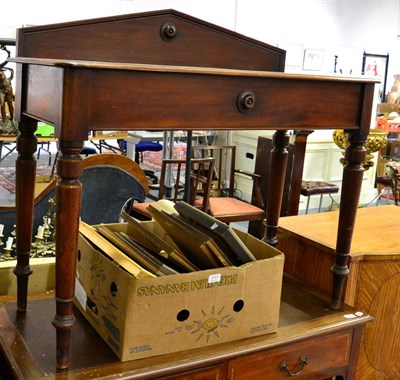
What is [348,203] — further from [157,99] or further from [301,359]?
[157,99]

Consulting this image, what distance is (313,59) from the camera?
8.91 metres

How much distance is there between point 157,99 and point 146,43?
41 cm

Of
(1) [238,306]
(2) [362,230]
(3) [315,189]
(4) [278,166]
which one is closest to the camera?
(1) [238,306]

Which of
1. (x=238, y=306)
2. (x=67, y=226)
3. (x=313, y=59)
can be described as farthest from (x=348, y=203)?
(x=313, y=59)

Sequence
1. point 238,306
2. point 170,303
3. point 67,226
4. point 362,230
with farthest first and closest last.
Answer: point 362,230 < point 238,306 < point 170,303 < point 67,226

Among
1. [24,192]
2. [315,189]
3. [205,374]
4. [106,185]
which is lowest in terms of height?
[315,189]

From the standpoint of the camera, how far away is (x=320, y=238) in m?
2.13

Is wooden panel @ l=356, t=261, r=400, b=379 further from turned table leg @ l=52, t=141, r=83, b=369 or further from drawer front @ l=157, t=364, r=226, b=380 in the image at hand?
turned table leg @ l=52, t=141, r=83, b=369

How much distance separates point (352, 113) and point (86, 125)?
780mm

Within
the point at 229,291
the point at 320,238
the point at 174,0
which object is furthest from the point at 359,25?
the point at 229,291

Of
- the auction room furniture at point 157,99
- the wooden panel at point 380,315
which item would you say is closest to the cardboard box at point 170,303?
the auction room furniture at point 157,99

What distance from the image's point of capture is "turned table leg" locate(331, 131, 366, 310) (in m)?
1.67

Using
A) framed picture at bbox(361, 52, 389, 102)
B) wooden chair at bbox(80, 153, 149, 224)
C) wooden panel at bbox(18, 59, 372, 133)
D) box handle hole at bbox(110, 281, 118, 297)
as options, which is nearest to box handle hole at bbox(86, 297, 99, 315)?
box handle hole at bbox(110, 281, 118, 297)

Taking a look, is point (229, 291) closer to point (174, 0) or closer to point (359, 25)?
point (174, 0)
